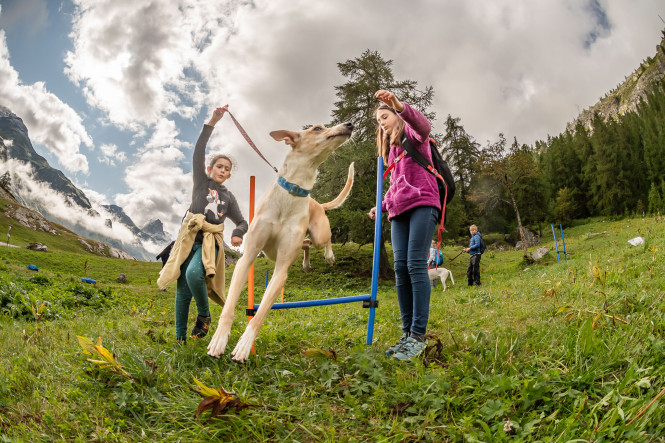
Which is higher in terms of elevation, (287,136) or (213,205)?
(287,136)

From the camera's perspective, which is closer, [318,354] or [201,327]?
[318,354]

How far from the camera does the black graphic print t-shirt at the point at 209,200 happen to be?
4.35 meters

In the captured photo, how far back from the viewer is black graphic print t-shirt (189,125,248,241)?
Result: 14.3 ft

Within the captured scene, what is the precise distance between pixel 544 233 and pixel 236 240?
58418 millimetres

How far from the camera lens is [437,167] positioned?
404cm

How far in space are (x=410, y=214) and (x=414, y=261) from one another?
19.4 inches

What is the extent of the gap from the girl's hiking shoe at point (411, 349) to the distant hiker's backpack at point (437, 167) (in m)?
1.33

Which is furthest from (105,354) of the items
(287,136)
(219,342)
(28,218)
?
(28,218)

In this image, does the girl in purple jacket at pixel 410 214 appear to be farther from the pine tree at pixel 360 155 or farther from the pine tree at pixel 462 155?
the pine tree at pixel 462 155

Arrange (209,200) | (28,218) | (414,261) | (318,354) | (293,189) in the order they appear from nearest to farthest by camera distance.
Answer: (293,189) < (318,354) < (414,261) < (209,200) < (28,218)

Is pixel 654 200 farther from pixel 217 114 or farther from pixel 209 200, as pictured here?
pixel 217 114

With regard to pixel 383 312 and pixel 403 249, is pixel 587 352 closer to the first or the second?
pixel 403 249

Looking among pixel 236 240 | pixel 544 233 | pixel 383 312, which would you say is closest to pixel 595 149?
pixel 544 233

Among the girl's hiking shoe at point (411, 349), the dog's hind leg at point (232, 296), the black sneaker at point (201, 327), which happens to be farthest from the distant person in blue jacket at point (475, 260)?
the dog's hind leg at point (232, 296)
